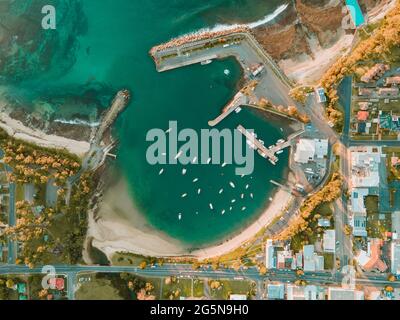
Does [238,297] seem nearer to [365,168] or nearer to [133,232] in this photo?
[133,232]

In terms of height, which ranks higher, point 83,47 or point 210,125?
point 83,47

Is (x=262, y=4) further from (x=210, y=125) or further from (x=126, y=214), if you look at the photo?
(x=126, y=214)

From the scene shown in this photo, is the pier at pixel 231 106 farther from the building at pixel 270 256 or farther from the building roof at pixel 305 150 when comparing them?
the building at pixel 270 256

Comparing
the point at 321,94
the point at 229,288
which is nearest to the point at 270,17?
the point at 321,94

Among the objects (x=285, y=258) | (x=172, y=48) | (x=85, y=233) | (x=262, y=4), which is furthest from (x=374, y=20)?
(x=85, y=233)
